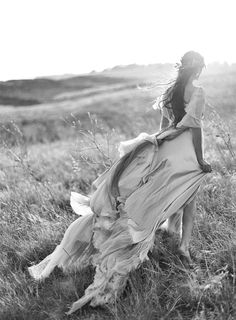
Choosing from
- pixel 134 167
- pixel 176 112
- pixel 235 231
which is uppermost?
pixel 176 112

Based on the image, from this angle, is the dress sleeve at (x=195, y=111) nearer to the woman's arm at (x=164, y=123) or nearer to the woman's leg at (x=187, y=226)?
the woman's arm at (x=164, y=123)

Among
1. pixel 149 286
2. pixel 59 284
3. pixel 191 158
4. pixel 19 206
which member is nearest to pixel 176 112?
pixel 191 158

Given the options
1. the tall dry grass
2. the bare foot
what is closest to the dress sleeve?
the tall dry grass

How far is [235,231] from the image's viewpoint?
4.19m

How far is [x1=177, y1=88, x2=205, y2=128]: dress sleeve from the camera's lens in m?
4.21

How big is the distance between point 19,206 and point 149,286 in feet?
9.41

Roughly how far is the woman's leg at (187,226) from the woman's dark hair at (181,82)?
2.65ft

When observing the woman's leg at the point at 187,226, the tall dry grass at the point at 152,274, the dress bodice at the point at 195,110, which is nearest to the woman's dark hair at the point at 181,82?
the dress bodice at the point at 195,110

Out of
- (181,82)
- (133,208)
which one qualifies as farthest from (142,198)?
(181,82)

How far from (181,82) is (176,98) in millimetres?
155

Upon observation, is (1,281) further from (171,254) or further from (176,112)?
(176,112)

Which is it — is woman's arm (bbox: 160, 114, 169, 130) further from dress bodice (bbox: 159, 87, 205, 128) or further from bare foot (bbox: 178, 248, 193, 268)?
bare foot (bbox: 178, 248, 193, 268)

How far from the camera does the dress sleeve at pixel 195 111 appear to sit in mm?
4211

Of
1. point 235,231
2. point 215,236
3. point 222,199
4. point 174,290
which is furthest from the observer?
point 222,199
